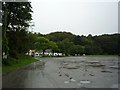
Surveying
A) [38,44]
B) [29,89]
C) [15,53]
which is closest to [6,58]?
[15,53]

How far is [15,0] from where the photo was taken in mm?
39031

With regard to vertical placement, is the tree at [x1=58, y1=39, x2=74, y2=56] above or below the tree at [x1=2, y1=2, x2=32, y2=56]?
below

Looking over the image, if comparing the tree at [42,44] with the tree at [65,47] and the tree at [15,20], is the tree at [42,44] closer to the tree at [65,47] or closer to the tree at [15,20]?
the tree at [65,47]

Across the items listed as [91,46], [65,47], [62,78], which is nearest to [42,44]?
[65,47]

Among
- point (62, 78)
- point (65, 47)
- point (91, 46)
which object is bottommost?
point (62, 78)

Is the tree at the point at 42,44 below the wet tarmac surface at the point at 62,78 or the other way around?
the other way around

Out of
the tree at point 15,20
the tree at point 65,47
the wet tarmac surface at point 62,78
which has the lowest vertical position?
the wet tarmac surface at point 62,78

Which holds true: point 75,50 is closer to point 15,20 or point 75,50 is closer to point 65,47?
point 65,47

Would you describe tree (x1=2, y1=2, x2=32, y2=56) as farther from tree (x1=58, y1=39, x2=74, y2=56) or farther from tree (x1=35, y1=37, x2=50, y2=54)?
tree (x1=58, y1=39, x2=74, y2=56)

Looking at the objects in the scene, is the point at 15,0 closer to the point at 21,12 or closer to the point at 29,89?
the point at 21,12

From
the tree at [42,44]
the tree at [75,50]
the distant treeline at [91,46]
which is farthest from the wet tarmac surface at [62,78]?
the tree at [75,50]

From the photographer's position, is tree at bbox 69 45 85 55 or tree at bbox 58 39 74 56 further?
tree at bbox 69 45 85 55

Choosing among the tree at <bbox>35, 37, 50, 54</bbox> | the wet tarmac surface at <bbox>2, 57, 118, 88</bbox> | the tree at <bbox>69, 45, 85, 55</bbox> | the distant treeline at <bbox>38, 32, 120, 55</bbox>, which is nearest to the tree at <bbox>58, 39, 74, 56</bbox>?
the distant treeline at <bbox>38, 32, 120, 55</bbox>

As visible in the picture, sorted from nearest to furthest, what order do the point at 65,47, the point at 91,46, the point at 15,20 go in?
the point at 15,20, the point at 65,47, the point at 91,46
